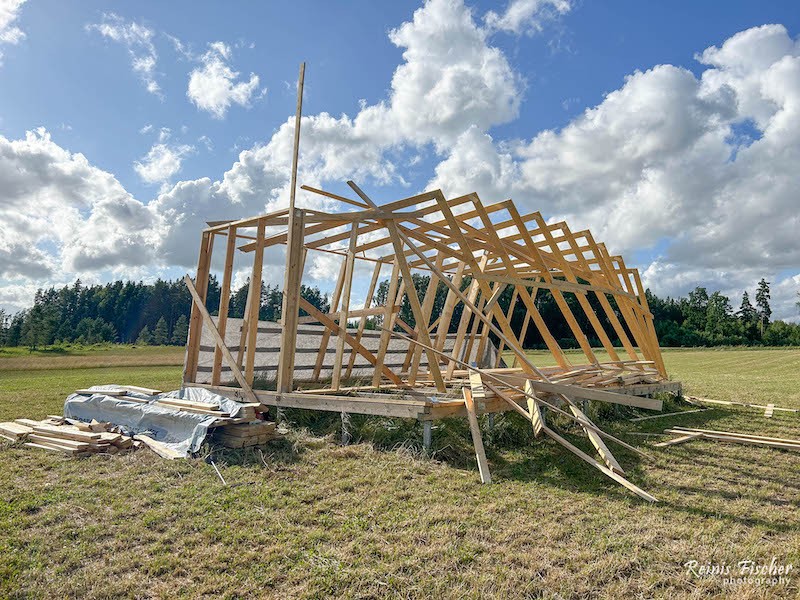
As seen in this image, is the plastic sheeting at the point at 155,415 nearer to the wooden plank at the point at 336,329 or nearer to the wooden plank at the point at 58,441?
the wooden plank at the point at 58,441

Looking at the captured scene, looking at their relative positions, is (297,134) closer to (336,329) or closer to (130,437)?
(336,329)

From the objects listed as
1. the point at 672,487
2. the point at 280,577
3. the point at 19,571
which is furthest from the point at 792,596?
the point at 19,571

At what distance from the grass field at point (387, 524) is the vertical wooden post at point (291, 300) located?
1.29 metres

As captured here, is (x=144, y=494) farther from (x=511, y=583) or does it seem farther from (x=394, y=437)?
(x=511, y=583)

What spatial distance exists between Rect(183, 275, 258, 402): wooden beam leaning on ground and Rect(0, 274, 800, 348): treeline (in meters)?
30.3

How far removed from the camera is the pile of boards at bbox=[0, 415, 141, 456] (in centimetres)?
579

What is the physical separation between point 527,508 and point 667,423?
5385 mm

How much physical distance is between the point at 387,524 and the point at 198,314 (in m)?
6.48

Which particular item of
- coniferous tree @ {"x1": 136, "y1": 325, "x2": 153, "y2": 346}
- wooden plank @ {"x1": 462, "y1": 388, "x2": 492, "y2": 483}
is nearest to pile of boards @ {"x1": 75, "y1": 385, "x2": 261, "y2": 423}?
wooden plank @ {"x1": 462, "y1": 388, "x2": 492, "y2": 483}

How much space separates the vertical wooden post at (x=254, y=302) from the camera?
7.92 meters

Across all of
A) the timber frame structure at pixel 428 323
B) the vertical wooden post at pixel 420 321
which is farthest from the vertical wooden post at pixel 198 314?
the vertical wooden post at pixel 420 321

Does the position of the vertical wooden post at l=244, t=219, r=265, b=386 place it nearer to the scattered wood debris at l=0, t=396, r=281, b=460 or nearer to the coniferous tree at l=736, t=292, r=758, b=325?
the scattered wood debris at l=0, t=396, r=281, b=460

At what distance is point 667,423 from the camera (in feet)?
26.9

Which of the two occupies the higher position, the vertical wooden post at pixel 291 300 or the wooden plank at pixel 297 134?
the wooden plank at pixel 297 134
